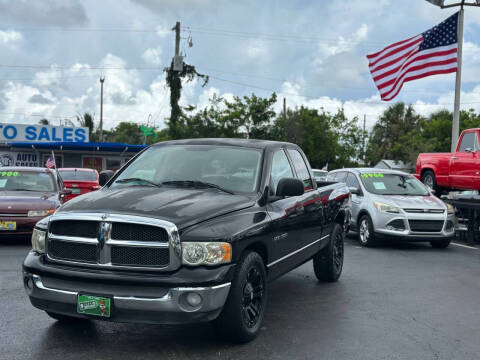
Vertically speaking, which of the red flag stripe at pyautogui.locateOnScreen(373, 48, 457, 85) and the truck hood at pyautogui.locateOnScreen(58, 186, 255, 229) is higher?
the red flag stripe at pyautogui.locateOnScreen(373, 48, 457, 85)

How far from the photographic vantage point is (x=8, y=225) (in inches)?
401

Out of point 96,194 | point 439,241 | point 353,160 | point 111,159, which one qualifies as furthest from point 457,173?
point 353,160

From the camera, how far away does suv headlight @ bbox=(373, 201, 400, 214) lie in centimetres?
1128

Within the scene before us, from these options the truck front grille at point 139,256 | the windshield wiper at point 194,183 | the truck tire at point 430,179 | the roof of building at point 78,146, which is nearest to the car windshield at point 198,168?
the windshield wiper at point 194,183

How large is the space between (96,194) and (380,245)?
8173mm

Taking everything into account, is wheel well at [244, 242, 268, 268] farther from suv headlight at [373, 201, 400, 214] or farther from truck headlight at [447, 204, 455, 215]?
truck headlight at [447, 204, 455, 215]

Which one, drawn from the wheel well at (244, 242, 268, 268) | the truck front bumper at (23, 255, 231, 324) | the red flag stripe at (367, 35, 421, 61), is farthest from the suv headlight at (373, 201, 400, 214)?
the red flag stripe at (367, 35, 421, 61)

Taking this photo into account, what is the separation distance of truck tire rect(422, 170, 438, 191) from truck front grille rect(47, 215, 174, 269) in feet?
39.0

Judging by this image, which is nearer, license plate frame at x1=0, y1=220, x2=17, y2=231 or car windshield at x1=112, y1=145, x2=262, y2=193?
car windshield at x1=112, y1=145, x2=262, y2=193

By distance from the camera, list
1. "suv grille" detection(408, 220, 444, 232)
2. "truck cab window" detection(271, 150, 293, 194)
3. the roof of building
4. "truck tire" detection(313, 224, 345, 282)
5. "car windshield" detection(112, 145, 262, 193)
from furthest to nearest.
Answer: the roof of building
"suv grille" detection(408, 220, 444, 232)
"truck tire" detection(313, 224, 345, 282)
"truck cab window" detection(271, 150, 293, 194)
"car windshield" detection(112, 145, 262, 193)

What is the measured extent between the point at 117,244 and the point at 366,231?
8221mm

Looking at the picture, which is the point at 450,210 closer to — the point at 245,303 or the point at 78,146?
the point at 245,303

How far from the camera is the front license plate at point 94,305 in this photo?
4270mm

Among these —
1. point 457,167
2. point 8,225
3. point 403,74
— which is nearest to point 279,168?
point 8,225
